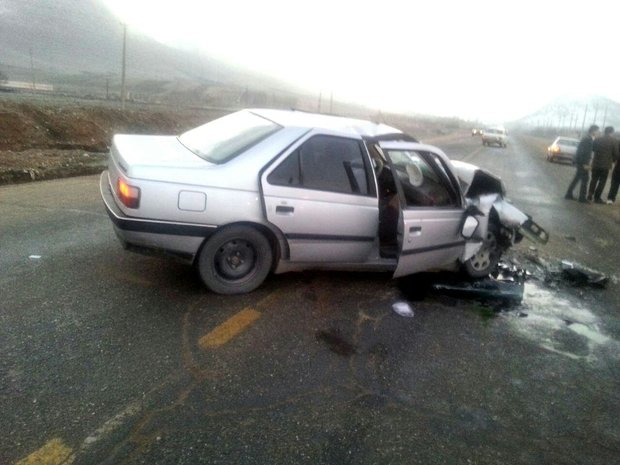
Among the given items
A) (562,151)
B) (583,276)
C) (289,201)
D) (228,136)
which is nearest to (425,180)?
(289,201)

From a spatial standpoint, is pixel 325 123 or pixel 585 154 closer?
pixel 325 123

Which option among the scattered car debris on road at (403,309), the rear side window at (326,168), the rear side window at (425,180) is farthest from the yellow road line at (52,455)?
the rear side window at (425,180)

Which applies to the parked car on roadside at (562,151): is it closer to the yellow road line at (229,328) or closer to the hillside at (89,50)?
the yellow road line at (229,328)

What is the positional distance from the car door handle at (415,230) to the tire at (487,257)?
111cm

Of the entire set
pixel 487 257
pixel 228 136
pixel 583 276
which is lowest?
pixel 583 276

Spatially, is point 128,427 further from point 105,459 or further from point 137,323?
point 137,323

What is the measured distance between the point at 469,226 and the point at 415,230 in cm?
76

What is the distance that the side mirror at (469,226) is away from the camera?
4961 mm

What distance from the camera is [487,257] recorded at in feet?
18.0

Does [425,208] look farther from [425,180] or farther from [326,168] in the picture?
[326,168]

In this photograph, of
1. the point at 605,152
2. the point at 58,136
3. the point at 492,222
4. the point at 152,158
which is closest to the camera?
the point at 152,158

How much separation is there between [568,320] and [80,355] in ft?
13.7

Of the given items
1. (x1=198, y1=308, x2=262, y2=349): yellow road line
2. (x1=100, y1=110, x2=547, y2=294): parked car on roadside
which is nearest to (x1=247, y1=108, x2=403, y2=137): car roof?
(x1=100, y1=110, x2=547, y2=294): parked car on roadside

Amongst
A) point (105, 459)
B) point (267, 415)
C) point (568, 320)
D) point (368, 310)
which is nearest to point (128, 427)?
point (105, 459)
